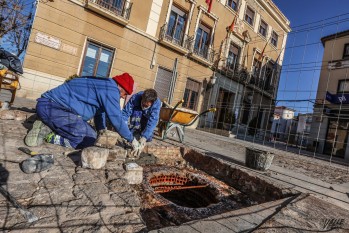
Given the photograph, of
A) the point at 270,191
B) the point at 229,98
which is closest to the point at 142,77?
the point at 229,98

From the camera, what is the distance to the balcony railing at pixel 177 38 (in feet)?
35.6

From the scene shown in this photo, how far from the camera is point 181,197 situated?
3.44 meters

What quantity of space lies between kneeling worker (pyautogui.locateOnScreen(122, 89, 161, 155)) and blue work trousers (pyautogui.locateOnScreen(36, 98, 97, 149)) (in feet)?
2.57

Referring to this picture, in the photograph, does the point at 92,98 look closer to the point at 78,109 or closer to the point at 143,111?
the point at 78,109

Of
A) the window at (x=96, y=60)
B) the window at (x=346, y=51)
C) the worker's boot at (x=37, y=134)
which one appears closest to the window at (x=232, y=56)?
the window at (x=346, y=51)

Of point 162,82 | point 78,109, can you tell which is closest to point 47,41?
point 162,82

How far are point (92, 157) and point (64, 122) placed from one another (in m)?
0.87

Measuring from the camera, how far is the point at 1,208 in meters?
1.21

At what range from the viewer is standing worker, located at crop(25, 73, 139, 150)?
8.54ft

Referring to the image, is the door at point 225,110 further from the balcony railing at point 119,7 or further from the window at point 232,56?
the balcony railing at point 119,7

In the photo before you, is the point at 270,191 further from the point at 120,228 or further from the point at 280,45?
the point at 280,45

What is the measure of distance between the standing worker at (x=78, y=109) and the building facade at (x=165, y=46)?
5.76 m

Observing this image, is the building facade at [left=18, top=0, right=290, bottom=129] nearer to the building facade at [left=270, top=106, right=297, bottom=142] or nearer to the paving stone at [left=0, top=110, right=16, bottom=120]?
the building facade at [left=270, top=106, right=297, bottom=142]

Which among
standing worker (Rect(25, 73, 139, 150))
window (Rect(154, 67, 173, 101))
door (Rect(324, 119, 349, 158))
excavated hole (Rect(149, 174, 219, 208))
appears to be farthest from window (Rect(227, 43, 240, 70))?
standing worker (Rect(25, 73, 139, 150))
